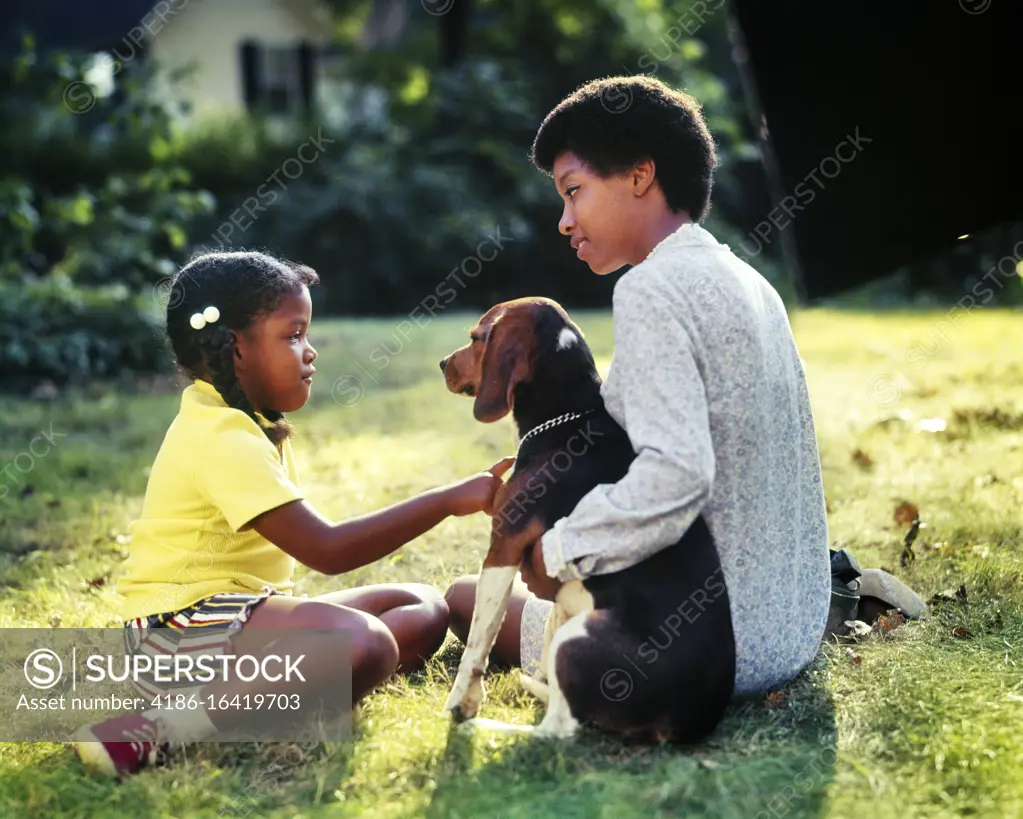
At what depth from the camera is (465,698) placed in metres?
3.21

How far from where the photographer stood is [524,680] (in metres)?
3.47

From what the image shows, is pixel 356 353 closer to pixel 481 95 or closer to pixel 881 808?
pixel 481 95

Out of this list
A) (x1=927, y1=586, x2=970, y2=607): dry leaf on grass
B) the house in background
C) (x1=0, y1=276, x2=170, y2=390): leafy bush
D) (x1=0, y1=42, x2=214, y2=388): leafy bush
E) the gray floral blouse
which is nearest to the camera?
the gray floral blouse

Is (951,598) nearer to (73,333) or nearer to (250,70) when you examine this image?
(73,333)

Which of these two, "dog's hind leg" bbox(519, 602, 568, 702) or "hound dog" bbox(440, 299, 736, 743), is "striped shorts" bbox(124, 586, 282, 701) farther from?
"dog's hind leg" bbox(519, 602, 568, 702)

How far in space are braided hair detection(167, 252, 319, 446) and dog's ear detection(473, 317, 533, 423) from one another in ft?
2.34

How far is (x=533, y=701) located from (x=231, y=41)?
71.4ft

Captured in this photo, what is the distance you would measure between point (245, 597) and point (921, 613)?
94.1 inches

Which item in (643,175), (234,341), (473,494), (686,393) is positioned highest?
(643,175)

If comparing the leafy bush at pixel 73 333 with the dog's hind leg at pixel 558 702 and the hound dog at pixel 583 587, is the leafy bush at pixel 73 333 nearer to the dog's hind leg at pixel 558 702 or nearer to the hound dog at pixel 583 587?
the hound dog at pixel 583 587

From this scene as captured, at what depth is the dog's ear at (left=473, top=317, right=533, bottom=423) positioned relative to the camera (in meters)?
3.12

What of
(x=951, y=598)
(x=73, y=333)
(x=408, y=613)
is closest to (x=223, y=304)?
(x=408, y=613)

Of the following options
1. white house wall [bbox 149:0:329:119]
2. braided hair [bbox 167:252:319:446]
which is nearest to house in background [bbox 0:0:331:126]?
white house wall [bbox 149:0:329:119]

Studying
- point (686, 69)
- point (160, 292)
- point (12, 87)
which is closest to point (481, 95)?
point (686, 69)
